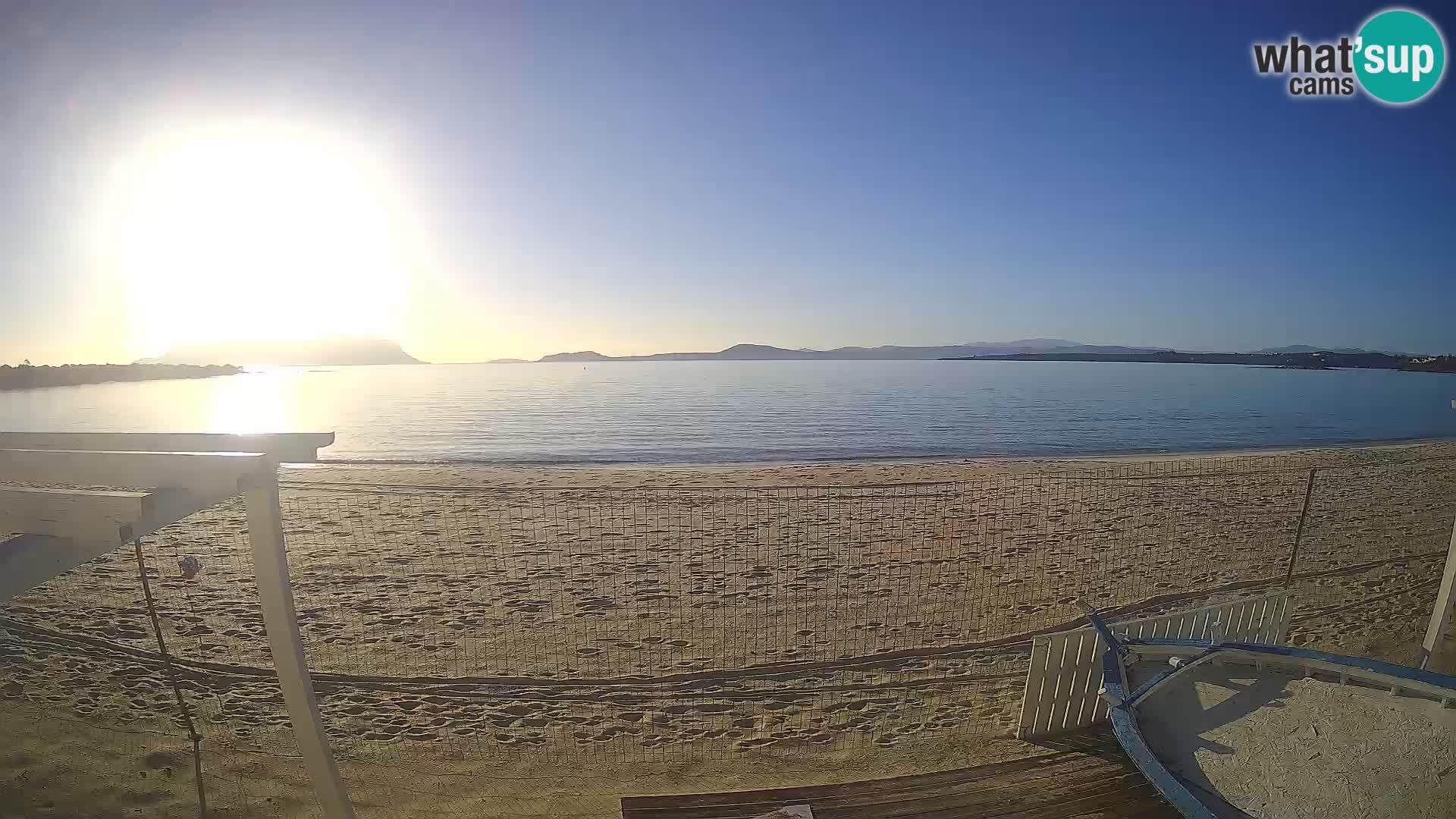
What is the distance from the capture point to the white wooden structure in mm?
2025

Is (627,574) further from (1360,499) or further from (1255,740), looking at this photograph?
(1360,499)

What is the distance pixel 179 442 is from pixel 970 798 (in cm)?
397

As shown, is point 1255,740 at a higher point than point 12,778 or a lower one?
higher

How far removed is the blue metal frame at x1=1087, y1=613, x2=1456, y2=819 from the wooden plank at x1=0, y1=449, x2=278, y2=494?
3.78m

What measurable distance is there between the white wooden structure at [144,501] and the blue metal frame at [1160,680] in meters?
3.52

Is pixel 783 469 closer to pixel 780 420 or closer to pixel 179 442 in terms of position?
pixel 780 420

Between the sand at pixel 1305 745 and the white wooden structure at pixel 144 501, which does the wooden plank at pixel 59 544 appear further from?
the sand at pixel 1305 745

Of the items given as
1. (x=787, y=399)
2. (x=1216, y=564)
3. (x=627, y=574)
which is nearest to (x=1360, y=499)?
(x=1216, y=564)

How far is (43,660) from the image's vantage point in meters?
6.75

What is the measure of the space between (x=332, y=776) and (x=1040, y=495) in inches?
631

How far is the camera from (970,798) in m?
3.56

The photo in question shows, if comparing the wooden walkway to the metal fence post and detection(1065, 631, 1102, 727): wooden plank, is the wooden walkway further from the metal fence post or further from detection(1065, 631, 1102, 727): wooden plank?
the metal fence post

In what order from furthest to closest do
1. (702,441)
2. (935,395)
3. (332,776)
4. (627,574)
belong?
(935,395) < (702,441) < (627,574) < (332,776)

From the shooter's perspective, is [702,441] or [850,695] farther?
[702,441]
